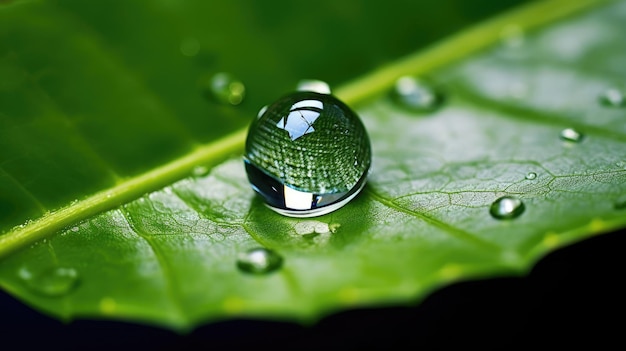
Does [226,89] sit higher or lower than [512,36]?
lower

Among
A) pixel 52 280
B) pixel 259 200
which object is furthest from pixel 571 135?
pixel 52 280

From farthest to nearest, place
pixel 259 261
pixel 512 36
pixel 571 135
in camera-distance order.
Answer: pixel 512 36, pixel 571 135, pixel 259 261

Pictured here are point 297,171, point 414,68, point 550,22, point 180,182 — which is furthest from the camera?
point 550,22

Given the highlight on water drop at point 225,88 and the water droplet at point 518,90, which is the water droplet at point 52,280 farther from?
the water droplet at point 518,90

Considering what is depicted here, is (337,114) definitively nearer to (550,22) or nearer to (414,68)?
(414,68)

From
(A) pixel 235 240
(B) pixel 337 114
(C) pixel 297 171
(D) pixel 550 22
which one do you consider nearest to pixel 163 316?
(A) pixel 235 240

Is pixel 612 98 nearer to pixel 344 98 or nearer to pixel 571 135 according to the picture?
pixel 571 135

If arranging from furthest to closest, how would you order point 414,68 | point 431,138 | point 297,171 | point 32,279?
point 414,68 < point 431,138 < point 297,171 < point 32,279

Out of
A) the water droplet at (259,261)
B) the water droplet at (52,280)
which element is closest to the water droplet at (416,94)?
the water droplet at (259,261)
